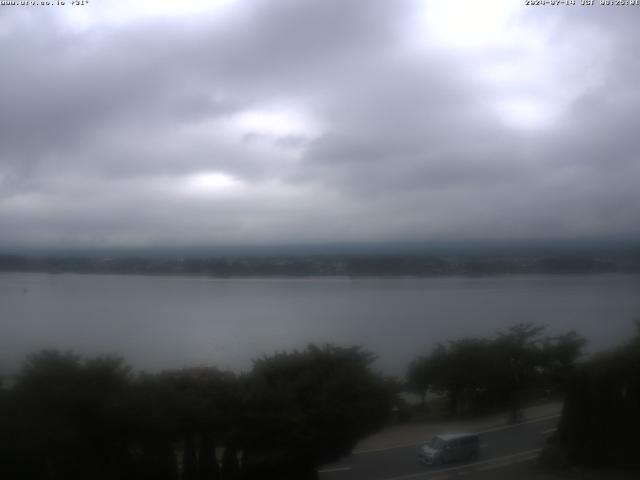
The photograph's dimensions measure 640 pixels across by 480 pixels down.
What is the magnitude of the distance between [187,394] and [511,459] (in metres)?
5.40

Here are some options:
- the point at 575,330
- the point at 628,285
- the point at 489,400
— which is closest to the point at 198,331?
the point at 489,400

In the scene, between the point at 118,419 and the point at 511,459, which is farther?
the point at 511,459

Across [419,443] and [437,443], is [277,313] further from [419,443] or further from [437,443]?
[437,443]

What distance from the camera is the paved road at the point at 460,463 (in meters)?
9.31

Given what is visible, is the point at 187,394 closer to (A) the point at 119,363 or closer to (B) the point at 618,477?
(A) the point at 119,363

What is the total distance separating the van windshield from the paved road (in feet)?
0.95

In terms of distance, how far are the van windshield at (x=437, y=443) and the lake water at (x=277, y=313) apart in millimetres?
1730

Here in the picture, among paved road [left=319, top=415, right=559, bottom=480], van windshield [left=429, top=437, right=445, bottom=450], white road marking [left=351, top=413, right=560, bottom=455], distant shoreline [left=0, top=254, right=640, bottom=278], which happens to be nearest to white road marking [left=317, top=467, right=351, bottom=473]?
paved road [left=319, top=415, right=559, bottom=480]

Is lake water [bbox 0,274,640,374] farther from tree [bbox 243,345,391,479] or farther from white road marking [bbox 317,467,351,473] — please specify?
white road marking [bbox 317,467,351,473]

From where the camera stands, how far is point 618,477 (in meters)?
9.81

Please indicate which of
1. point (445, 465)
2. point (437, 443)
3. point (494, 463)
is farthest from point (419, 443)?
point (494, 463)

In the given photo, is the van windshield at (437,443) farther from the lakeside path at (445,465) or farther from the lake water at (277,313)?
the lake water at (277,313)

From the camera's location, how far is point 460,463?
31.1 feet

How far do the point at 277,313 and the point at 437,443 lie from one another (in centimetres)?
593
